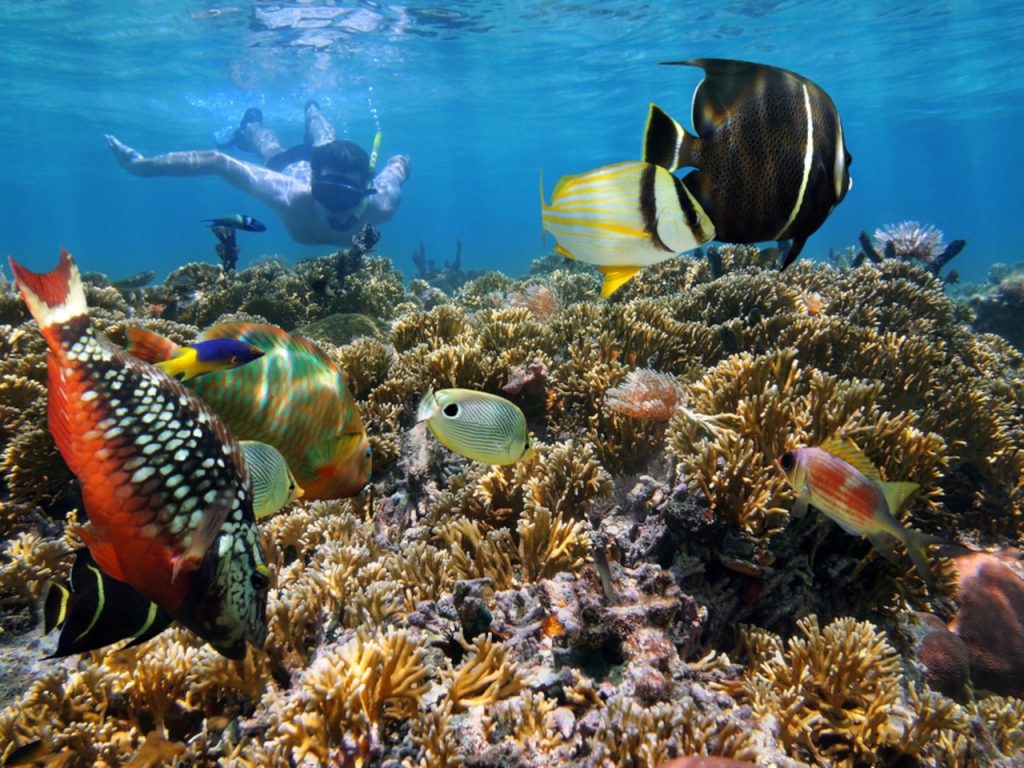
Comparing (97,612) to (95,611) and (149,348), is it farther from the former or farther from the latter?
(149,348)

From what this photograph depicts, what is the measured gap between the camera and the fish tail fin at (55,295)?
56.2 inches

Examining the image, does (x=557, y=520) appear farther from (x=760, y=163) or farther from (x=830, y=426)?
(x=760, y=163)

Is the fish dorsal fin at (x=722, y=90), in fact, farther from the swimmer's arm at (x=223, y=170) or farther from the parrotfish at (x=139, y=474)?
the swimmer's arm at (x=223, y=170)

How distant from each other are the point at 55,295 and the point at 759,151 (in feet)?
6.83

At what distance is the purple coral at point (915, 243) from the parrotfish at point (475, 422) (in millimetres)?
11445

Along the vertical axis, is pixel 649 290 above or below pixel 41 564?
below

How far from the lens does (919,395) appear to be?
488 centimetres

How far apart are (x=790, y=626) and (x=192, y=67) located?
41.9 metres

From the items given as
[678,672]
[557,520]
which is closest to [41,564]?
[557,520]

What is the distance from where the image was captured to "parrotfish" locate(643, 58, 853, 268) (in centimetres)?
161

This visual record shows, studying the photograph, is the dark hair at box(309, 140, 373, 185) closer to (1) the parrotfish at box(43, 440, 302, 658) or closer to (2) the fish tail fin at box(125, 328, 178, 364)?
(2) the fish tail fin at box(125, 328, 178, 364)

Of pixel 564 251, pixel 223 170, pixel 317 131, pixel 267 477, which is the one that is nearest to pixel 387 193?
pixel 317 131

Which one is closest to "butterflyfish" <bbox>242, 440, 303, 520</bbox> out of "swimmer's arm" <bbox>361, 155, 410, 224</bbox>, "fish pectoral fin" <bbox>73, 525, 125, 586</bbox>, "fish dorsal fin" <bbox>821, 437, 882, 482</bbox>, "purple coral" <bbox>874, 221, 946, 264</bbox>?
"fish pectoral fin" <bbox>73, 525, 125, 586</bbox>

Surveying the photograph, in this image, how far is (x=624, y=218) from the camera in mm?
1804
